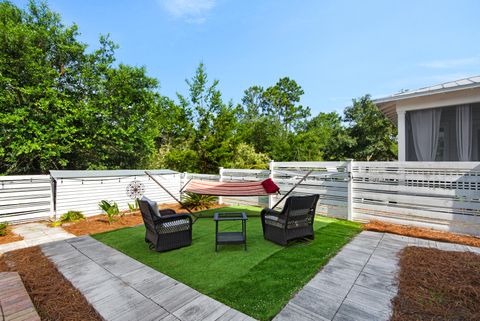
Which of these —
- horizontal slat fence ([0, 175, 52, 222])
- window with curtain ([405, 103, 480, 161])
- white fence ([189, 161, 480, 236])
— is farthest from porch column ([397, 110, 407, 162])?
horizontal slat fence ([0, 175, 52, 222])

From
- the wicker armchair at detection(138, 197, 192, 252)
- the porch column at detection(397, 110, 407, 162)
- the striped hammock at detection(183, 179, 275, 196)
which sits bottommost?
the wicker armchair at detection(138, 197, 192, 252)

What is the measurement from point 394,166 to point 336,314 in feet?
13.7

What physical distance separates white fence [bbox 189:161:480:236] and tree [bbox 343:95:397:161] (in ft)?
41.7

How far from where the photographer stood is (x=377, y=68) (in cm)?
1077

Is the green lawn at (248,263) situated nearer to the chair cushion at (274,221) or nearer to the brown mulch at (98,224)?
the chair cushion at (274,221)

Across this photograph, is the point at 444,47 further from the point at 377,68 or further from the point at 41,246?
the point at 41,246

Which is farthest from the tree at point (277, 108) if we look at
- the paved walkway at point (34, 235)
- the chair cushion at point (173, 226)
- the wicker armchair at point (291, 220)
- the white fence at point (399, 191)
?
the chair cushion at point (173, 226)

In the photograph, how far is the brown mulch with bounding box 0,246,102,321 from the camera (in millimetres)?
2406

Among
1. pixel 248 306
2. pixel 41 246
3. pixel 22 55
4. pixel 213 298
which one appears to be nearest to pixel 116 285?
pixel 213 298

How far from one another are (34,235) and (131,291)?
439 centimetres

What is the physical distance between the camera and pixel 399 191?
517 centimetres

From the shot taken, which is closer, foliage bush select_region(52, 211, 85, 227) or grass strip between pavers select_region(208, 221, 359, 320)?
grass strip between pavers select_region(208, 221, 359, 320)

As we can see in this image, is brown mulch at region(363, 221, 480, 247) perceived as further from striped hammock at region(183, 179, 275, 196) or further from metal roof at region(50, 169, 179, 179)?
metal roof at region(50, 169, 179, 179)

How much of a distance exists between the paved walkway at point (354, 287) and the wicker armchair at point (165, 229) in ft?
7.73
